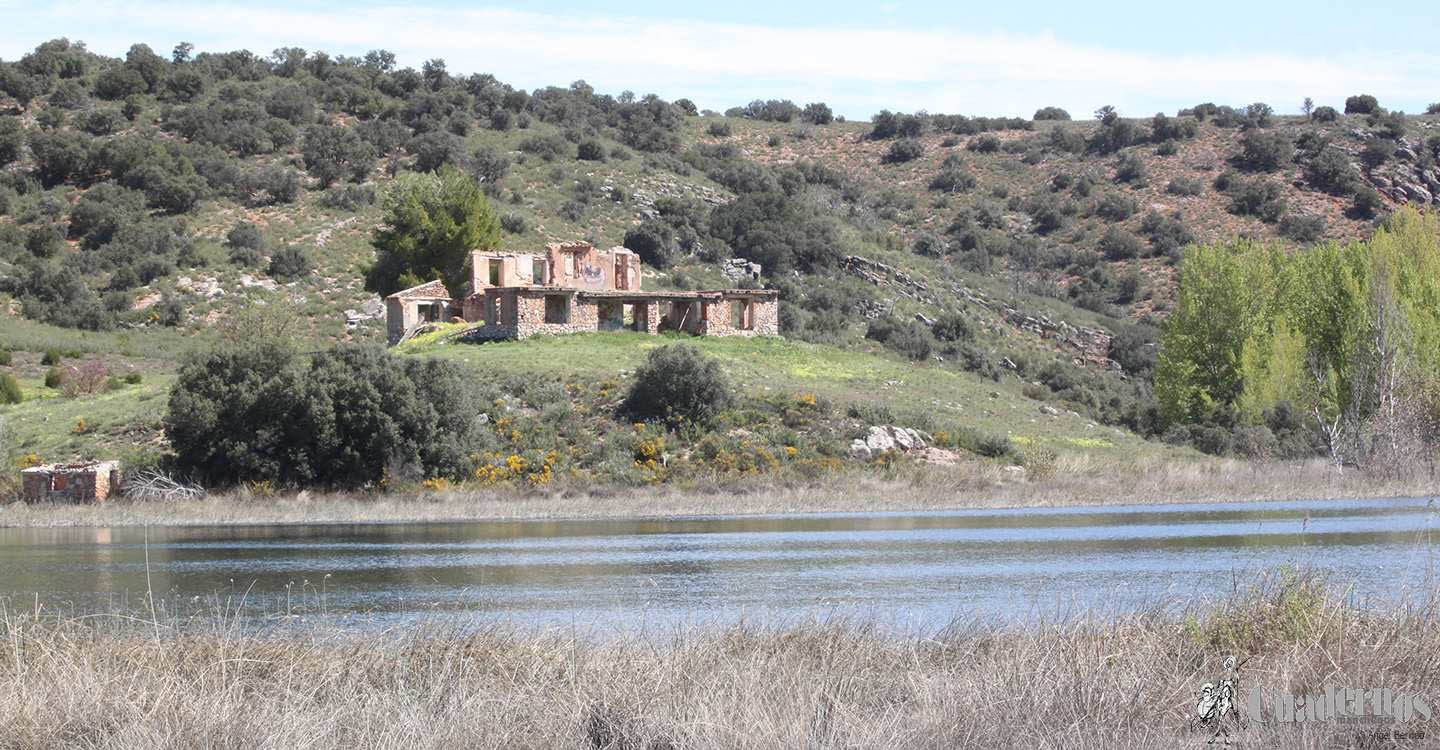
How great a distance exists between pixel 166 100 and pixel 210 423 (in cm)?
7693

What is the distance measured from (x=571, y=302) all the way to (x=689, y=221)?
3336cm

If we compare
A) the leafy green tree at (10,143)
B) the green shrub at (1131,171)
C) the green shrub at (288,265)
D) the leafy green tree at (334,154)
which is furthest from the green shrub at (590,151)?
the green shrub at (1131,171)

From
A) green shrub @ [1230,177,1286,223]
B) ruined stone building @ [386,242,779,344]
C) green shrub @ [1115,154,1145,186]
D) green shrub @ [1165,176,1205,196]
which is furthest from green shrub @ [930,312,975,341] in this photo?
green shrub @ [1115,154,1145,186]

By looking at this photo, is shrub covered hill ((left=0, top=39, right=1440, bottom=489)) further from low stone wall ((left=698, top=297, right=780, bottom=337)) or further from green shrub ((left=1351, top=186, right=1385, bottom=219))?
low stone wall ((left=698, top=297, right=780, bottom=337))

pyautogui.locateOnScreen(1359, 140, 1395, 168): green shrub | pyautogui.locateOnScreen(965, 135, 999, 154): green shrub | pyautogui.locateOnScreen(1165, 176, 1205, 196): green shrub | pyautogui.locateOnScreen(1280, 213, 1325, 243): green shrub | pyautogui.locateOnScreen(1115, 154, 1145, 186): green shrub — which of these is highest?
pyautogui.locateOnScreen(965, 135, 999, 154): green shrub

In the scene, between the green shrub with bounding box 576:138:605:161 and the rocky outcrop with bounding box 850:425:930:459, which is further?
the green shrub with bounding box 576:138:605:161

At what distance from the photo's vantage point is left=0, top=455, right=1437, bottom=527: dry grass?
41.1m

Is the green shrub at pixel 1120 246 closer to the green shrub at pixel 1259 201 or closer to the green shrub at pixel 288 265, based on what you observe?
the green shrub at pixel 1259 201

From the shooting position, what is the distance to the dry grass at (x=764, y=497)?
41.1 metres

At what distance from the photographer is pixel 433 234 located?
78.2 meters

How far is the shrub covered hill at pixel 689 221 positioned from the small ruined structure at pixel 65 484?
11.3ft

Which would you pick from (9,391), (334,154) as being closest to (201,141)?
(334,154)

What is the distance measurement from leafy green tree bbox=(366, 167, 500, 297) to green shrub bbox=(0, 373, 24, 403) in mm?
21266

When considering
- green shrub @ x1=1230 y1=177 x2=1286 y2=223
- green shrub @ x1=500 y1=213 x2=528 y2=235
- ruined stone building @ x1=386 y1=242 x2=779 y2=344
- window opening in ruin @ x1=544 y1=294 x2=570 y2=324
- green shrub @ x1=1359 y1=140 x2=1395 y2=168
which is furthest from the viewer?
green shrub @ x1=1359 y1=140 x2=1395 y2=168
